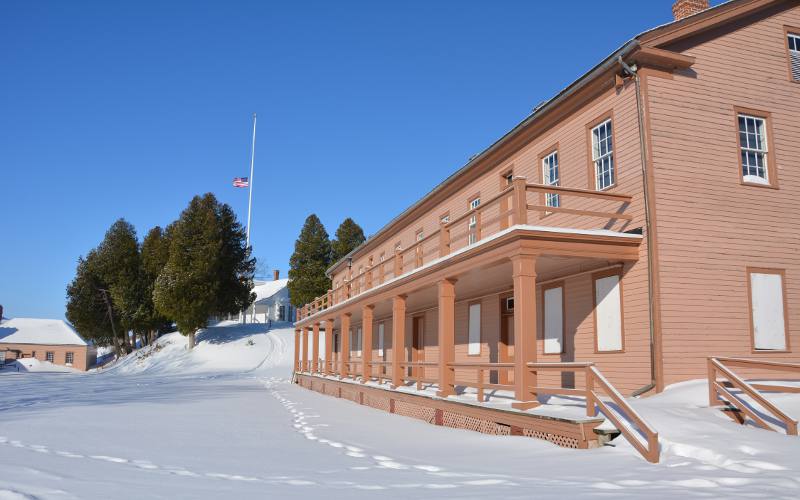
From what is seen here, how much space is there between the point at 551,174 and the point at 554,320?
370cm

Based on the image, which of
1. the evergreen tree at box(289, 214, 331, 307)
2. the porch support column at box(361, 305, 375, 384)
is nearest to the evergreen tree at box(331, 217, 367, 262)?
the evergreen tree at box(289, 214, 331, 307)

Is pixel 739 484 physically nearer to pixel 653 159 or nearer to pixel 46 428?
pixel 653 159

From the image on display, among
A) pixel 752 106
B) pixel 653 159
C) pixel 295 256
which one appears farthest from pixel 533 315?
pixel 295 256

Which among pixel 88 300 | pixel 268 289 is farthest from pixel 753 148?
pixel 268 289

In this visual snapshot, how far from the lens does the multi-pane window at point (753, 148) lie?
45.2 feet

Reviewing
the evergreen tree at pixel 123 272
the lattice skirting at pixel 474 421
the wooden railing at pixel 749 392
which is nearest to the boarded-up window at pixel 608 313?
the wooden railing at pixel 749 392

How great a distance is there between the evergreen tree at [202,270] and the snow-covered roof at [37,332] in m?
25.6

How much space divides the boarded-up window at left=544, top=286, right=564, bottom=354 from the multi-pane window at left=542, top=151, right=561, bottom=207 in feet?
7.21

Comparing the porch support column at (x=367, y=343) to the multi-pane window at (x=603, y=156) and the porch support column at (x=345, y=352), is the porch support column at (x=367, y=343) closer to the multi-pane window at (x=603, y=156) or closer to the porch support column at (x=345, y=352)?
the porch support column at (x=345, y=352)

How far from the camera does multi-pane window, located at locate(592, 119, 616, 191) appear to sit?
14.0 meters

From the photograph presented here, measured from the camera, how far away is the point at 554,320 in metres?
15.3

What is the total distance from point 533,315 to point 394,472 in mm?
4462

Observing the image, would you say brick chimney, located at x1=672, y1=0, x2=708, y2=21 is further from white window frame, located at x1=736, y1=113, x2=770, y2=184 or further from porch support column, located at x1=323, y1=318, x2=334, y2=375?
porch support column, located at x1=323, y1=318, x2=334, y2=375

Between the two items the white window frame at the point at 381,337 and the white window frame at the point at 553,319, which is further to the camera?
the white window frame at the point at 381,337
